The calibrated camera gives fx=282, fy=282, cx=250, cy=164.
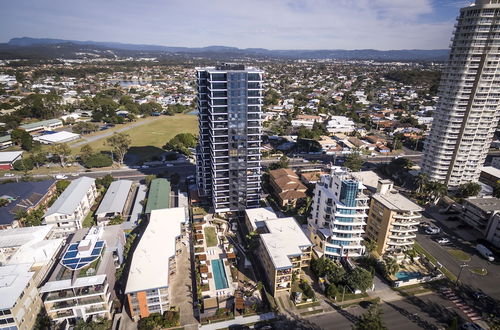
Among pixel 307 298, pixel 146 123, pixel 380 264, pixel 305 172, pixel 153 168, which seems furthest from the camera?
pixel 146 123

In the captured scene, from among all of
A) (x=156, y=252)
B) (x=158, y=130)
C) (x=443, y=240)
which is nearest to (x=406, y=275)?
(x=443, y=240)

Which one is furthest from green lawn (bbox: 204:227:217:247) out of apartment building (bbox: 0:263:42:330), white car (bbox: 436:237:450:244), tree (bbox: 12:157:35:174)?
tree (bbox: 12:157:35:174)

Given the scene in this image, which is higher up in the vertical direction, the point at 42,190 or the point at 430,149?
the point at 430,149

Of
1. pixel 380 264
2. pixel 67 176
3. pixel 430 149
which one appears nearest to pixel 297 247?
pixel 380 264

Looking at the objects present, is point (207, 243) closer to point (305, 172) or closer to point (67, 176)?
point (305, 172)

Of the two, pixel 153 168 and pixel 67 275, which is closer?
pixel 67 275

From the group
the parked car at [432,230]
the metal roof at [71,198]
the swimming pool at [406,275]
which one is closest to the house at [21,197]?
the metal roof at [71,198]
